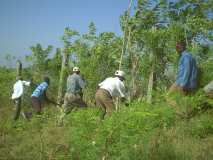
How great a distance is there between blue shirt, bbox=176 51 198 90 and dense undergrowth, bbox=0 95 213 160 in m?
0.64

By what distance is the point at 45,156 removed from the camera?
4.88 metres

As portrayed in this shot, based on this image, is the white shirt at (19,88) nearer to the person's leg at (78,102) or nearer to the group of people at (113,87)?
the group of people at (113,87)

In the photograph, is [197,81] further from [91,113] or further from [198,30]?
[198,30]

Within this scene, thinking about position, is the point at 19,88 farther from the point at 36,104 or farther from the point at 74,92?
the point at 74,92

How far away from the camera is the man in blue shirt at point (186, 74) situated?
7.25m

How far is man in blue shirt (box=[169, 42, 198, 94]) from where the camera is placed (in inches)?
285

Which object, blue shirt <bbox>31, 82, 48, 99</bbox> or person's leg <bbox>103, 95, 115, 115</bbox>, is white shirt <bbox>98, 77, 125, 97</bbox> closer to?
person's leg <bbox>103, 95, 115, 115</bbox>

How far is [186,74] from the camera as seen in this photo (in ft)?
24.1

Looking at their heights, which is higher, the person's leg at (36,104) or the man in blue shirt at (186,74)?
the man in blue shirt at (186,74)

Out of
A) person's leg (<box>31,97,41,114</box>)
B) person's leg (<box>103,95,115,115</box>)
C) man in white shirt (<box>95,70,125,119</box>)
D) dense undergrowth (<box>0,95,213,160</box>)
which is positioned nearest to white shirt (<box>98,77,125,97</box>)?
man in white shirt (<box>95,70,125,119</box>)

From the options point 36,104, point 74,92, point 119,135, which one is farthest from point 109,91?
point 119,135

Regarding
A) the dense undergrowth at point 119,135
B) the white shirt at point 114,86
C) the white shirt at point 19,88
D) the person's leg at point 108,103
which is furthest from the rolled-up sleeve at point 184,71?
the white shirt at point 19,88

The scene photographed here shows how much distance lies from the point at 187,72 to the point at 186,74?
4 centimetres

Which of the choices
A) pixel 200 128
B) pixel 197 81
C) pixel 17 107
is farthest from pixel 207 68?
pixel 17 107
